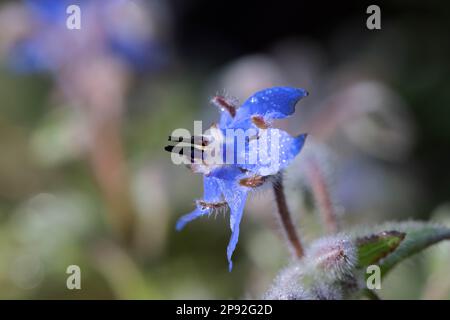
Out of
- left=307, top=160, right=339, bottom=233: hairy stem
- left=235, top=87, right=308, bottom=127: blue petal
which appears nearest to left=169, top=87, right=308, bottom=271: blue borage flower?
left=235, top=87, right=308, bottom=127: blue petal

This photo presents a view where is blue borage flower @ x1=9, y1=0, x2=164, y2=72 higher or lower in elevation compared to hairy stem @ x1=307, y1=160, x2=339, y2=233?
higher

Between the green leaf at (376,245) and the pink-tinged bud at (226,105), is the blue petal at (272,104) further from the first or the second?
the green leaf at (376,245)

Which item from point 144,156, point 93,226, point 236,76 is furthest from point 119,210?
point 236,76

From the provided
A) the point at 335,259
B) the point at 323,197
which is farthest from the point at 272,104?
the point at 323,197

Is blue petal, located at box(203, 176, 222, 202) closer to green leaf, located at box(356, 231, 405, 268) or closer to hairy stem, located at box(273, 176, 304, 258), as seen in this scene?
hairy stem, located at box(273, 176, 304, 258)

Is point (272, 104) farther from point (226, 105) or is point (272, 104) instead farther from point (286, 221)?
point (286, 221)

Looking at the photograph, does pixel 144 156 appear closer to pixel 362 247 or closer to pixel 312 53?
pixel 312 53

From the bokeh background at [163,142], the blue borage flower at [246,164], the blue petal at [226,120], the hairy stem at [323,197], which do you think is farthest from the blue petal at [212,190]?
the bokeh background at [163,142]
